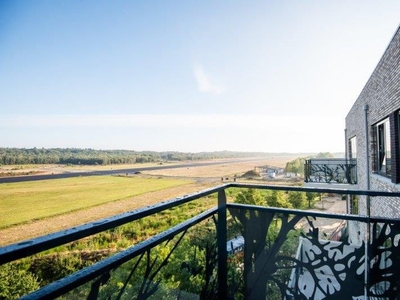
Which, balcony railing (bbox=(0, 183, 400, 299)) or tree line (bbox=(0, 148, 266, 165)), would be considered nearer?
balcony railing (bbox=(0, 183, 400, 299))

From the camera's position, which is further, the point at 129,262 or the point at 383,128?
the point at 383,128

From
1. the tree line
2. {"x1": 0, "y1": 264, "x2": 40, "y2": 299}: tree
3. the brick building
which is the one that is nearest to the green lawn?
the tree line

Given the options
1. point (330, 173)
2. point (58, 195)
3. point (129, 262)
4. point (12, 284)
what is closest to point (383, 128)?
point (330, 173)

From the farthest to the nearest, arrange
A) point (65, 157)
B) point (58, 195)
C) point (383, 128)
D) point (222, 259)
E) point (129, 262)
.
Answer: point (58, 195) < point (65, 157) < point (383, 128) < point (222, 259) < point (129, 262)

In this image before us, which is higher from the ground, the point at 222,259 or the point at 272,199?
the point at 222,259

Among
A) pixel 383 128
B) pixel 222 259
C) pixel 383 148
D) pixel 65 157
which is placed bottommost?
pixel 222 259

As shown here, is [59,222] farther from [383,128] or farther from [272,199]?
[383,128]

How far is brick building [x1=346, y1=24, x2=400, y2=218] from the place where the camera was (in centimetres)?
470

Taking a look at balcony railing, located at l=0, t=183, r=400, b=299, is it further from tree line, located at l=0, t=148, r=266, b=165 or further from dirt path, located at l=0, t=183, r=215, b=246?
tree line, located at l=0, t=148, r=266, b=165

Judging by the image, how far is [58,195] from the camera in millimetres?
48344

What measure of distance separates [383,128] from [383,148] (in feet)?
1.56

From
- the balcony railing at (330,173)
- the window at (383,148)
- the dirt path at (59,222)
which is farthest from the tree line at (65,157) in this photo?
the window at (383,148)

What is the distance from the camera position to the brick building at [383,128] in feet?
15.4

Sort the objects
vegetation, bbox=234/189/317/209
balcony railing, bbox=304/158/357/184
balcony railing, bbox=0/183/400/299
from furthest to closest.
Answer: vegetation, bbox=234/189/317/209 → balcony railing, bbox=304/158/357/184 → balcony railing, bbox=0/183/400/299
